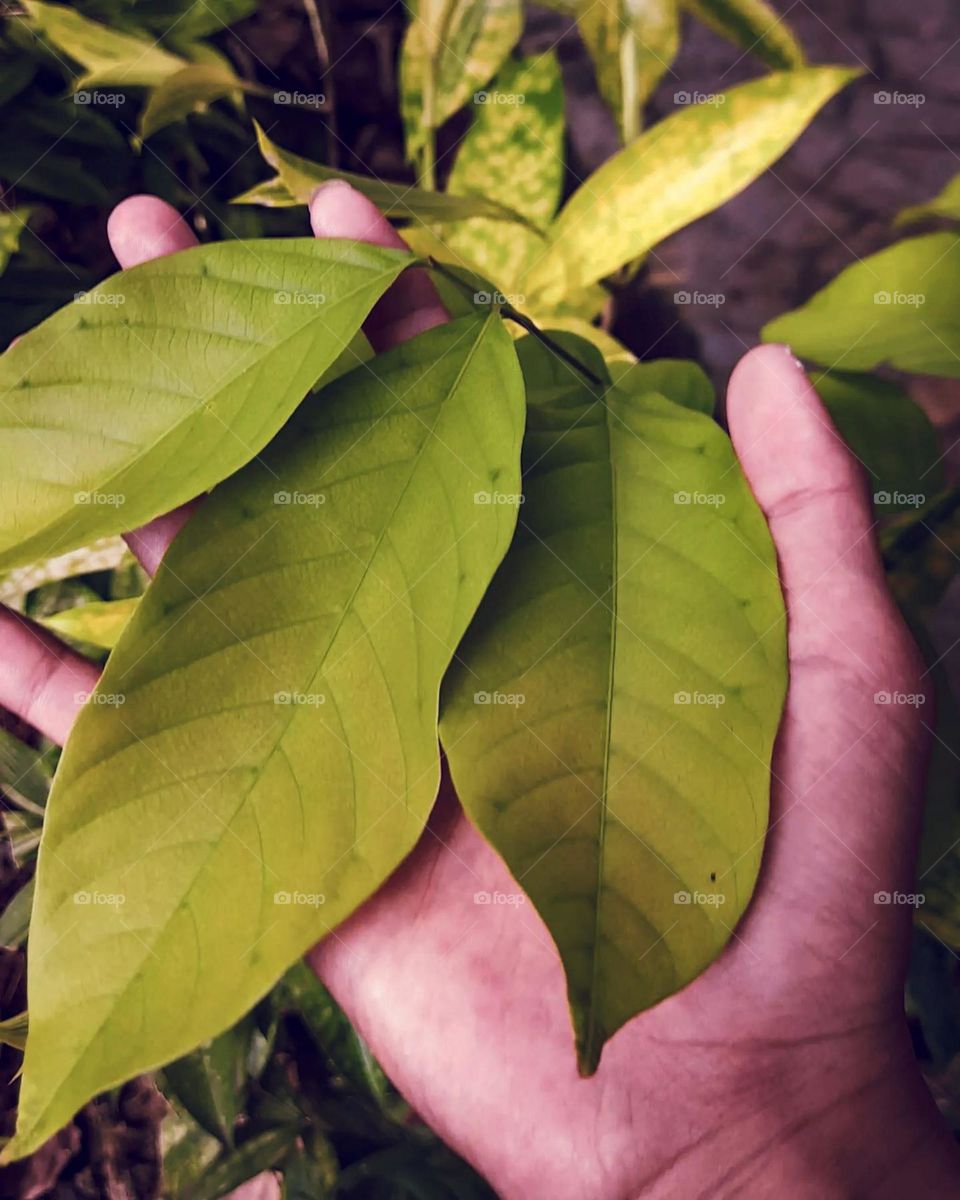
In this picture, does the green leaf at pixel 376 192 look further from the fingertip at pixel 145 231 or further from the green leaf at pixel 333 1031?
the green leaf at pixel 333 1031

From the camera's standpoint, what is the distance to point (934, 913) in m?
0.79

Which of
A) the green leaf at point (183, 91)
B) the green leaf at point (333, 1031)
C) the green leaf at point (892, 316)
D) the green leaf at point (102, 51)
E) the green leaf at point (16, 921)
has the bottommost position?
the green leaf at point (333, 1031)

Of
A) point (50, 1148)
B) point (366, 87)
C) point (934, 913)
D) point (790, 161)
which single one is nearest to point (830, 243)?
point (790, 161)

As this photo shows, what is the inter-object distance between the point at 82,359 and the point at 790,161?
1316mm

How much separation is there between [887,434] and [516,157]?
0.53 metres

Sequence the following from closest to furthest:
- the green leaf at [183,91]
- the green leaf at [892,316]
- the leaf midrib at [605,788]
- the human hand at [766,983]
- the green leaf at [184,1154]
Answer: the leaf midrib at [605,788] → the human hand at [766,983] → the green leaf at [892,316] → the green leaf at [183,91] → the green leaf at [184,1154]

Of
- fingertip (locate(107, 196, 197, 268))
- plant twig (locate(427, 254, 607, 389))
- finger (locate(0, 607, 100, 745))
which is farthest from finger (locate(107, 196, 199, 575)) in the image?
plant twig (locate(427, 254, 607, 389))

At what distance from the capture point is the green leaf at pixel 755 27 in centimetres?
83

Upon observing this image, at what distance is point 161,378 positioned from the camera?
20.2 inches

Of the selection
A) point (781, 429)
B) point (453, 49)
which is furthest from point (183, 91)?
point (781, 429)

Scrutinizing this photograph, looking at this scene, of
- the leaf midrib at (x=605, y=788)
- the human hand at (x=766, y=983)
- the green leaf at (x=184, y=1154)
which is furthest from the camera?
the green leaf at (x=184, y=1154)

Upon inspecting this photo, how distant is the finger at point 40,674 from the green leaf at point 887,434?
0.67 m

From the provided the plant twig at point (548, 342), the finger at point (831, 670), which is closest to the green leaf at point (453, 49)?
the plant twig at point (548, 342)

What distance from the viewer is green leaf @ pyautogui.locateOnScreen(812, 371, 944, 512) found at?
736mm
